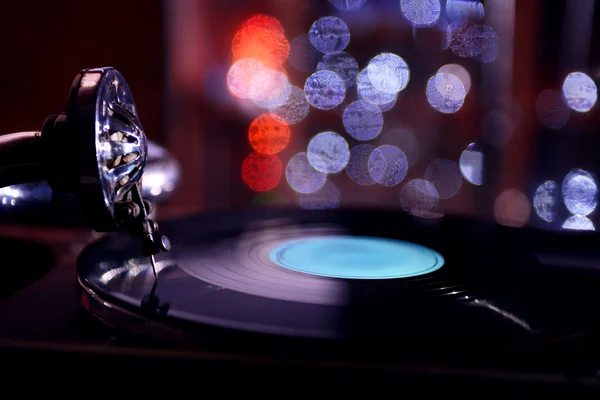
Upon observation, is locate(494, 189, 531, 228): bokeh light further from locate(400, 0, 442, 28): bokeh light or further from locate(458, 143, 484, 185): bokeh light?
locate(400, 0, 442, 28): bokeh light

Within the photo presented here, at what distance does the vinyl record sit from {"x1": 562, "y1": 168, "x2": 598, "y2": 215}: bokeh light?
4.44 ft

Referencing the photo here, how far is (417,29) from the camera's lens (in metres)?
1.87

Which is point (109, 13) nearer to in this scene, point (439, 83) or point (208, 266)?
point (208, 266)

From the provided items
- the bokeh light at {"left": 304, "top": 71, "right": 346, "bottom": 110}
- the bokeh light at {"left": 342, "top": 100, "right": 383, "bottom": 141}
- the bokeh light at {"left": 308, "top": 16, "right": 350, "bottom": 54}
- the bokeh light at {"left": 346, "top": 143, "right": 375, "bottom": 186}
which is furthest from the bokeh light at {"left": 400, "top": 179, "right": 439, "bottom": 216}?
the bokeh light at {"left": 308, "top": 16, "right": 350, "bottom": 54}

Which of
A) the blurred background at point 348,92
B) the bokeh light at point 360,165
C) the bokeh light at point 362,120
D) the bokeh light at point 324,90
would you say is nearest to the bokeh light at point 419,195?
the blurred background at point 348,92

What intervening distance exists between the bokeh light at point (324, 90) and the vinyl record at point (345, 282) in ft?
5.24

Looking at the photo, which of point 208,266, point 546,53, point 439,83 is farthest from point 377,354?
point 439,83

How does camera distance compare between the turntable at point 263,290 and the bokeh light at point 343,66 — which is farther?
the bokeh light at point 343,66

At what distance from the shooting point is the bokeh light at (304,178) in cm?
262

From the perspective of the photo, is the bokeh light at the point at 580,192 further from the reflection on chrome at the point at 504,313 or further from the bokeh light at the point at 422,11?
the reflection on chrome at the point at 504,313

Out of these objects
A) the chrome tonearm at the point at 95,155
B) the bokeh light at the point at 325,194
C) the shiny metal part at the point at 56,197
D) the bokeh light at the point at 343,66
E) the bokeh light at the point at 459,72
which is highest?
the bokeh light at the point at 343,66

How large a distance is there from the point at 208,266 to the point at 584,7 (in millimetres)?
1650

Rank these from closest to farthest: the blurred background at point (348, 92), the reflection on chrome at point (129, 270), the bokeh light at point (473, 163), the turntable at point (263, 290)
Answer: the turntable at point (263, 290) → the reflection on chrome at point (129, 270) → the blurred background at point (348, 92) → the bokeh light at point (473, 163)

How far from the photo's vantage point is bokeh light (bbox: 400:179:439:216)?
2509 mm
